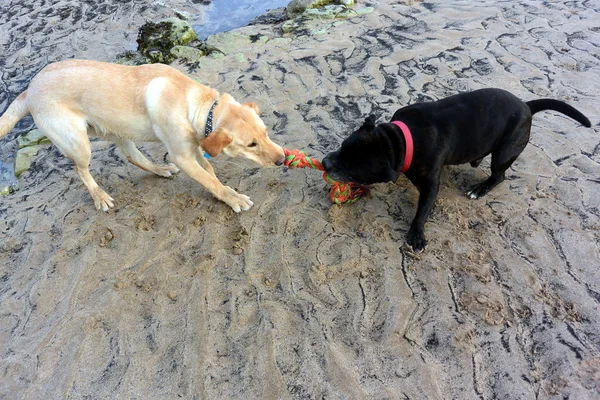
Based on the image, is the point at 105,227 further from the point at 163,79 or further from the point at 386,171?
the point at 386,171

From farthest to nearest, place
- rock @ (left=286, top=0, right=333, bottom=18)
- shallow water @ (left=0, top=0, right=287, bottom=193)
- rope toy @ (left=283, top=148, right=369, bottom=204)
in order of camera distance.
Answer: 1. rock @ (left=286, top=0, right=333, bottom=18)
2. shallow water @ (left=0, top=0, right=287, bottom=193)
3. rope toy @ (left=283, top=148, right=369, bottom=204)

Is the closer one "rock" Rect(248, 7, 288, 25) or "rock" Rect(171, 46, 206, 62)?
"rock" Rect(171, 46, 206, 62)

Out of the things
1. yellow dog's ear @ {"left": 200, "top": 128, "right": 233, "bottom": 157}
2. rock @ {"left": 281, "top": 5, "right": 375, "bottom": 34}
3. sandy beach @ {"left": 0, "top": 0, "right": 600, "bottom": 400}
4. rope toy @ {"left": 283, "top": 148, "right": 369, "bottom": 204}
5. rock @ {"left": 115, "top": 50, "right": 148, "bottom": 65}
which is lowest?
sandy beach @ {"left": 0, "top": 0, "right": 600, "bottom": 400}

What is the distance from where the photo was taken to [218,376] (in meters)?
2.63

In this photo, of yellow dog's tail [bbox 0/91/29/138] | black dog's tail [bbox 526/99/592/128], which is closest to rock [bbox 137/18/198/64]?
yellow dog's tail [bbox 0/91/29/138]

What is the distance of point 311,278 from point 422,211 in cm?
119

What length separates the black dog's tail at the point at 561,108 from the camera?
341cm

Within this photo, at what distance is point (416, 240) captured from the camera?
3.37m

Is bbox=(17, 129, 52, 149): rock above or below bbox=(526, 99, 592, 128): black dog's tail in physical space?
below

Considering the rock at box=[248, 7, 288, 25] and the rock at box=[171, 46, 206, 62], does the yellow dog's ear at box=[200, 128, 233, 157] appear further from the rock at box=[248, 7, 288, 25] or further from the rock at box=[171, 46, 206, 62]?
the rock at box=[248, 7, 288, 25]

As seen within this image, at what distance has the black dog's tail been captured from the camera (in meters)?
3.41

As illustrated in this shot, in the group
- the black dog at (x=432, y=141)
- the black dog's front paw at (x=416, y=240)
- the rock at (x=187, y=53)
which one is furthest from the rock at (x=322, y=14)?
the black dog's front paw at (x=416, y=240)

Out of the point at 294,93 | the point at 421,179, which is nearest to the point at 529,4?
the point at 294,93

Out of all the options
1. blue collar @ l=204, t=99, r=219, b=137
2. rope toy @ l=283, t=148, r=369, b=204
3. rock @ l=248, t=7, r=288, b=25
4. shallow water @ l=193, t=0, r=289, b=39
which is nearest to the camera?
blue collar @ l=204, t=99, r=219, b=137
